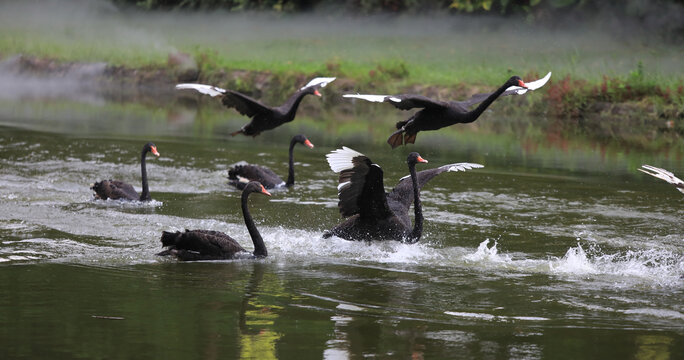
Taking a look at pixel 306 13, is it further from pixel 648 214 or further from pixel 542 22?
pixel 648 214

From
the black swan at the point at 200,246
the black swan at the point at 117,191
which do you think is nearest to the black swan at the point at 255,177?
the black swan at the point at 117,191

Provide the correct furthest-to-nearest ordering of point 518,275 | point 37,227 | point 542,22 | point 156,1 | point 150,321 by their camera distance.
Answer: point 156,1 → point 542,22 → point 37,227 → point 518,275 → point 150,321

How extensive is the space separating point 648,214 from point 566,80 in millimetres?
13219

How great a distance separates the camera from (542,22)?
35594 millimetres

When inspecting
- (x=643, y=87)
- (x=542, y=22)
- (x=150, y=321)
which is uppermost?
(x=542, y=22)

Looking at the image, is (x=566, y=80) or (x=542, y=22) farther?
(x=542, y=22)

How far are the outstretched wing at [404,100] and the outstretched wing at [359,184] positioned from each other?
596 mm

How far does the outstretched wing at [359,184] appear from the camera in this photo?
8828mm

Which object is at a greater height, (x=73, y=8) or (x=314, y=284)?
(x=73, y=8)

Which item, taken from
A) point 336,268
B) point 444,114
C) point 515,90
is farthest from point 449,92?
point 336,268

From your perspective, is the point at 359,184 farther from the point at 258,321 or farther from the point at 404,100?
the point at 258,321

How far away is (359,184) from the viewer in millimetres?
9070

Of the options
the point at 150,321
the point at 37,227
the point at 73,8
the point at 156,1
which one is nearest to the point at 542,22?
the point at 156,1

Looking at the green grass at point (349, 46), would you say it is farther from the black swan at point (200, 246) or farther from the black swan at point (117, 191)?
Result: the black swan at point (200, 246)
